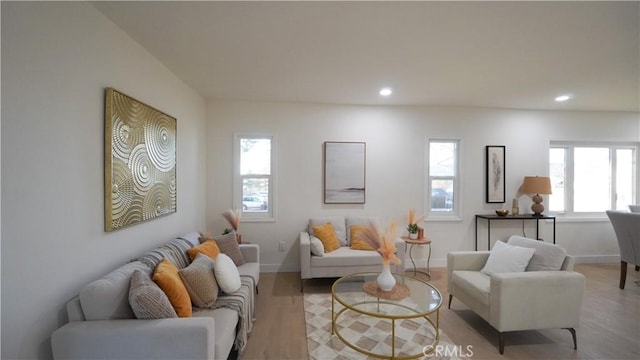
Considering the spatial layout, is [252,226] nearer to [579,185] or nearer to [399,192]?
[399,192]

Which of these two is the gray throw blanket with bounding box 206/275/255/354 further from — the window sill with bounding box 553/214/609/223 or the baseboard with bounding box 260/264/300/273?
the window sill with bounding box 553/214/609/223

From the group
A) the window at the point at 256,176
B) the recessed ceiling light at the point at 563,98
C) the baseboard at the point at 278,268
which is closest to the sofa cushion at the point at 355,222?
the baseboard at the point at 278,268

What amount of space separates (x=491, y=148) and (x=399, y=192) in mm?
1630

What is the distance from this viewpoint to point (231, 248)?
2.89 meters

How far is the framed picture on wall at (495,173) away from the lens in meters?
4.21

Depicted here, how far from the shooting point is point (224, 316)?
1847 millimetres

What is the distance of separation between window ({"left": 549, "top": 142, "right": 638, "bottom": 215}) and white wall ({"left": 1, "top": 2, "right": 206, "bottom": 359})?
19.5ft

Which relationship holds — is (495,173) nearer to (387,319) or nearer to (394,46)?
(394,46)

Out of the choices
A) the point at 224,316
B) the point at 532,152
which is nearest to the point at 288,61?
the point at 224,316

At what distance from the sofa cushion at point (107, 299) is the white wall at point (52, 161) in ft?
0.67

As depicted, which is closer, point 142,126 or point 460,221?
point 142,126

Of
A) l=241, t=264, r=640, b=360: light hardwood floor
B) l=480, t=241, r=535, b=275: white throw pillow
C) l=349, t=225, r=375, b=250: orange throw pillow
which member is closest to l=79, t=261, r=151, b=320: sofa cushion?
l=241, t=264, r=640, b=360: light hardwood floor

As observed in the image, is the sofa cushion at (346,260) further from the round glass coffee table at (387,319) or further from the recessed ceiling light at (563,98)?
the recessed ceiling light at (563,98)

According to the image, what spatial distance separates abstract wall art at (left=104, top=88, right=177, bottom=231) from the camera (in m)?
1.88
